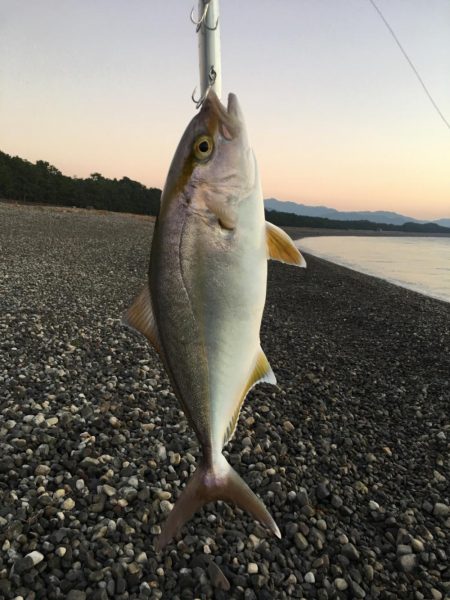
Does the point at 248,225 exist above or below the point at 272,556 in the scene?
above

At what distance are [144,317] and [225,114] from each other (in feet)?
3.33

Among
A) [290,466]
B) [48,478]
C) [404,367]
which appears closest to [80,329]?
[48,478]

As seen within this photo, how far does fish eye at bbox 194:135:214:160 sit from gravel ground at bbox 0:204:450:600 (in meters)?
3.80

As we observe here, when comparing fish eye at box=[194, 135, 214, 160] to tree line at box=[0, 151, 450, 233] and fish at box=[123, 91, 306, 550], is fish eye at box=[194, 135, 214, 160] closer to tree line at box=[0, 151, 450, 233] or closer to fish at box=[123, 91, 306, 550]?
fish at box=[123, 91, 306, 550]

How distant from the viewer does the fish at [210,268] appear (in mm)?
1908

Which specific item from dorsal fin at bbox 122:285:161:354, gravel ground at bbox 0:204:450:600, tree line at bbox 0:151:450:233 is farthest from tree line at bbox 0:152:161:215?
dorsal fin at bbox 122:285:161:354

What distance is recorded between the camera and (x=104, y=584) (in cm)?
389

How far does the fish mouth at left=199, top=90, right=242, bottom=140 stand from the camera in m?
1.91

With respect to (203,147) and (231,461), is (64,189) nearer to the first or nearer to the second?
(231,461)

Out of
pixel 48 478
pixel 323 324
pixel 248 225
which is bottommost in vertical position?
pixel 323 324

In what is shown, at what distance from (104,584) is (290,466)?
110 inches

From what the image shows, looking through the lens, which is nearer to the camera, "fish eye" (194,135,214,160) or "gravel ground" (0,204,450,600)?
"fish eye" (194,135,214,160)

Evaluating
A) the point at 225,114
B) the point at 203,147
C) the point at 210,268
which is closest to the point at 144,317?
the point at 210,268

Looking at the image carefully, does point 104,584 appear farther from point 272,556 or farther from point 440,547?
point 440,547
